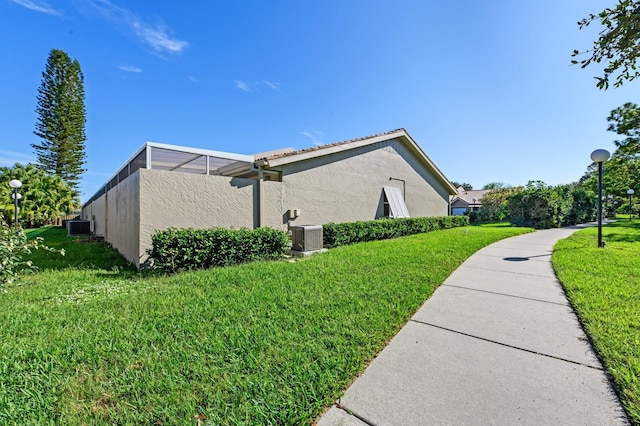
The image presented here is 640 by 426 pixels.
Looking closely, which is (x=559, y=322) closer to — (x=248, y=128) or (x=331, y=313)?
(x=331, y=313)

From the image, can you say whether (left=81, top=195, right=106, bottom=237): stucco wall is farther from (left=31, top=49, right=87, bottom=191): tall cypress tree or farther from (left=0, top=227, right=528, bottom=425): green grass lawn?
(left=31, top=49, right=87, bottom=191): tall cypress tree

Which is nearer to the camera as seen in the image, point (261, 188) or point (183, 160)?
point (183, 160)

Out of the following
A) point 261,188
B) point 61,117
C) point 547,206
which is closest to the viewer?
point 261,188

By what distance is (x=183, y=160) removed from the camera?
872 centimetres

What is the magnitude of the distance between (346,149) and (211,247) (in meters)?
7.78

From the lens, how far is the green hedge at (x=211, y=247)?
6148 millimetres

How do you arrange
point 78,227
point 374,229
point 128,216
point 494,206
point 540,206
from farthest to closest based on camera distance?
point 494,206 < point 78,227 < point 540,206 < point 374,229 < point 128,216

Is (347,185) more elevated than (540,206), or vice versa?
(347,185)

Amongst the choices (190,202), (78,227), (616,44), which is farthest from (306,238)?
(78,227)

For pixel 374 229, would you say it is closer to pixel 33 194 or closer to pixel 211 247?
pixel 211 247

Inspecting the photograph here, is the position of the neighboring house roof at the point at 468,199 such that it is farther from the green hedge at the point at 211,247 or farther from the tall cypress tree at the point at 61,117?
the tall cypress tree at the point at 61,117

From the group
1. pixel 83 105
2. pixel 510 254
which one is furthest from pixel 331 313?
pixel 83 105

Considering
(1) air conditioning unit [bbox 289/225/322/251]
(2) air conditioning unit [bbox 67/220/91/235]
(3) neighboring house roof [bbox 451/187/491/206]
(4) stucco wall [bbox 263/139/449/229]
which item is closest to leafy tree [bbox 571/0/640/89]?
(1) air conditioning unit [bbox 289/225/322/251]

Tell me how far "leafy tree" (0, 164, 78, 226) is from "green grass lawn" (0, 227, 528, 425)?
2338 cm
